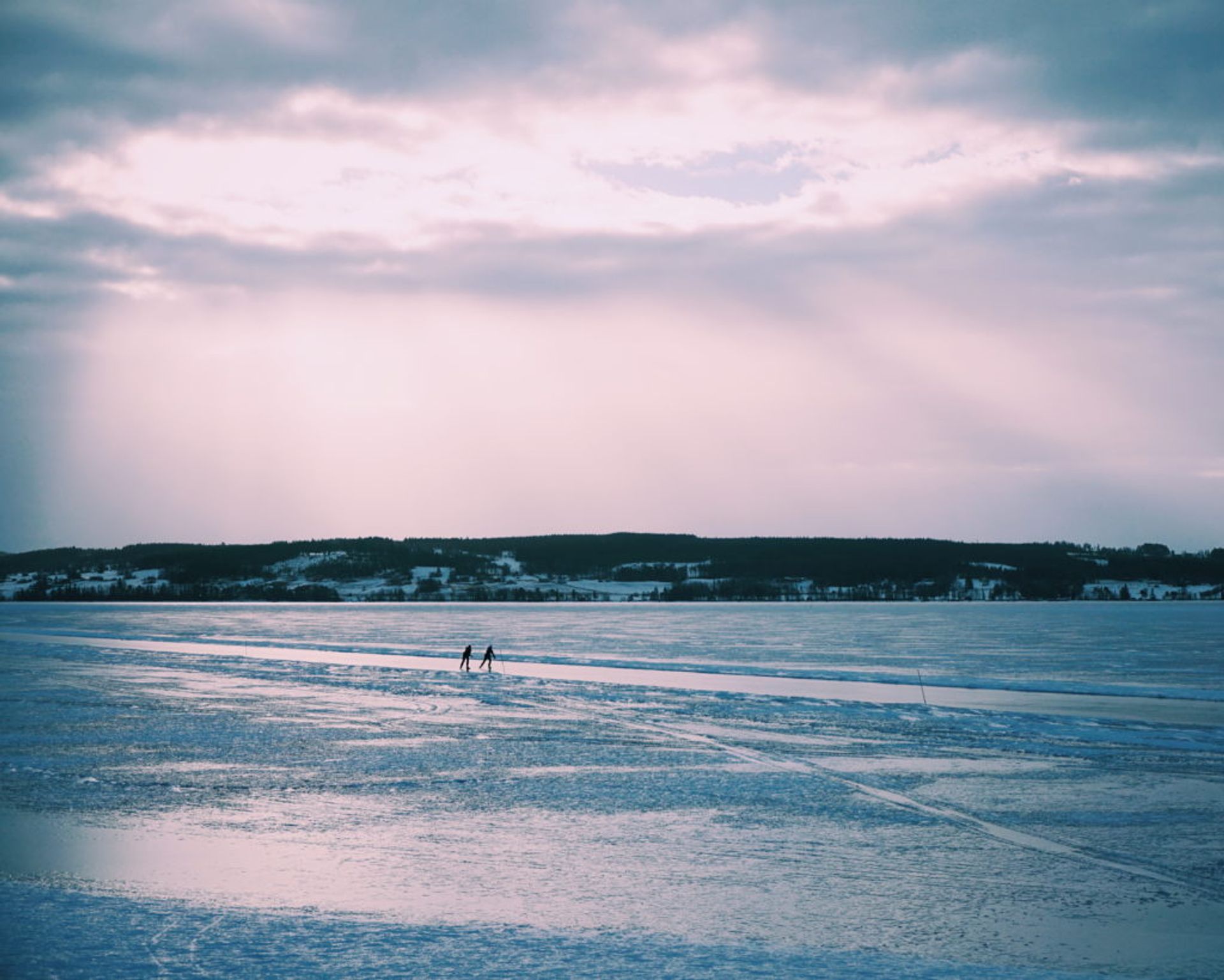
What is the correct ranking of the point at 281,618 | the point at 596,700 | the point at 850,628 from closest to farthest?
the point at 596,700 < the point at 850,628 < the point at 281,618

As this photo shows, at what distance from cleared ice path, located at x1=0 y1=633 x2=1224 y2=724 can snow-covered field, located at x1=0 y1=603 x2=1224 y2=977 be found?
1.37ft

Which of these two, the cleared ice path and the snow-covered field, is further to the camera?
the cleared ice path

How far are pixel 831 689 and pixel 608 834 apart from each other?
75.2ft

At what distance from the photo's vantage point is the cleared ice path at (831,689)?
2841 centimetres

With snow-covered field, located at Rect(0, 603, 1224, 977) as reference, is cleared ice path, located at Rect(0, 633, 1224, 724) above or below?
below

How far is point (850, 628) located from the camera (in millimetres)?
91812

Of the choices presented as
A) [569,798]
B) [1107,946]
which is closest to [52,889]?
[569,798]

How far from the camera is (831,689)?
115 feet

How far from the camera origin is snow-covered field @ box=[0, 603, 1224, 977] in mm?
8969

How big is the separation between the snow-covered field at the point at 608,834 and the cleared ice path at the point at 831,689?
0.42 meters

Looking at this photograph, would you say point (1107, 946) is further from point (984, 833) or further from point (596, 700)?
point (596, 700)

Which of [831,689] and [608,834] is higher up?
[608,834]

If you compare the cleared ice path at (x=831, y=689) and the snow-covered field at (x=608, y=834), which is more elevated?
the snow-covered field at (x=608, y=834)

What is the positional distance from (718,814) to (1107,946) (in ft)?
19.9
